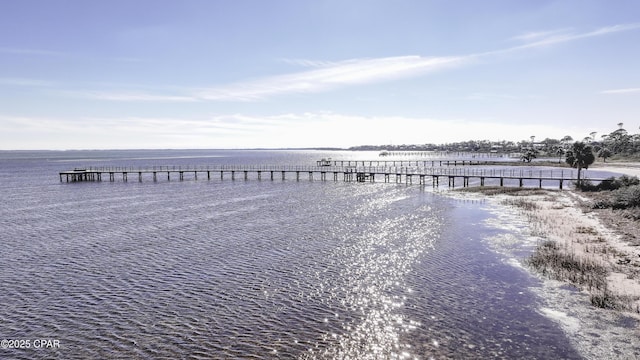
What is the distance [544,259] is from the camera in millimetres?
27672

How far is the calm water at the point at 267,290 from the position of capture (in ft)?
54.7

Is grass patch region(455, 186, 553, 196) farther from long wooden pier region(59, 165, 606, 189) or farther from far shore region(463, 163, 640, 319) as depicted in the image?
far shore region(463, 163, 640, 319)

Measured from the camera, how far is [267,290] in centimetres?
2297

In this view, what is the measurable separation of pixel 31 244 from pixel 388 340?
1307 inches

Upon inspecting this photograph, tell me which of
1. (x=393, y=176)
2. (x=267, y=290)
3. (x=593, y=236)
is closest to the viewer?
(x=267, y=290)

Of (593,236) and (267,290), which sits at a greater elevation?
(593,236)

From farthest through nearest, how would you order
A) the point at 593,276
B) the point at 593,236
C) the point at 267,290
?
the point at 593,236 → the point at 593,276 → the point at 267,290

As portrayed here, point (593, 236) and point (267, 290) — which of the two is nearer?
point (267, 290)

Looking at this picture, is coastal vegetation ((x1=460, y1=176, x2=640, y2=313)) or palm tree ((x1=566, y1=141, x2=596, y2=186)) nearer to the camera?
coastal vegetation ((x1=460, y1=176, x2=640, y2=313))

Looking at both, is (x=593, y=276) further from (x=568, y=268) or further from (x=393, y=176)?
(x=393, y=176)

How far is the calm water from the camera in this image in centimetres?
1669

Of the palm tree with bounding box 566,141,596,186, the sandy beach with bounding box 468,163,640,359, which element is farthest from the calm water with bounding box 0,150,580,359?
the palm tree with bounding box 566,141,596,186

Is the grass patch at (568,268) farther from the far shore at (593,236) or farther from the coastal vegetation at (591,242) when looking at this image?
the far shore at (593,236)

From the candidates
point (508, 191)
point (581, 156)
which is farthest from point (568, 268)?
point (581, 156)
